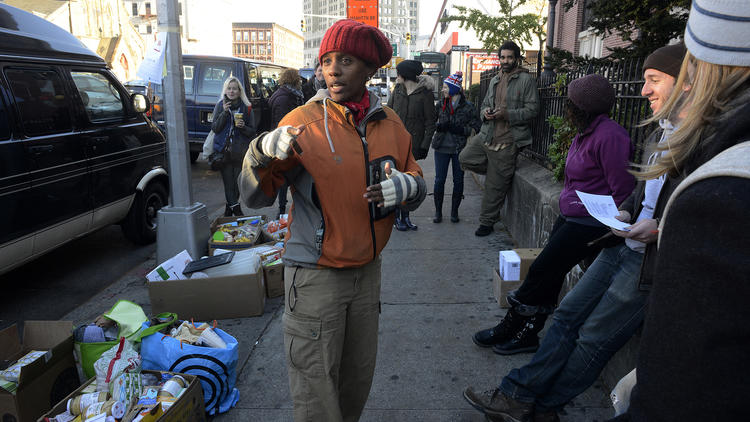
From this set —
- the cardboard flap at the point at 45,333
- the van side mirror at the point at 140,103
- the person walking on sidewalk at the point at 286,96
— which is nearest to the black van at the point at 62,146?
the van side mirror at the point at 140,103

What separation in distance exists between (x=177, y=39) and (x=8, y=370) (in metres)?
3.18

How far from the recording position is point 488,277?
4906 millimetres

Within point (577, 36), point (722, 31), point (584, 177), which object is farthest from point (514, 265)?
point (577, 36)

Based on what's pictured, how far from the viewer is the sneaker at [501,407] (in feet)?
8.58

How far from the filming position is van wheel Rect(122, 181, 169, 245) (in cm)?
582

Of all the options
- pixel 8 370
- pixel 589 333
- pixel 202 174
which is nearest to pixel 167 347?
pixel 8 370

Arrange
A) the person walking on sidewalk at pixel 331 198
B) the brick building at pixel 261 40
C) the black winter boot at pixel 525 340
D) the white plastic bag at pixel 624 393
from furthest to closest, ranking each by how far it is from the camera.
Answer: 1. the brick building at pixel 261 40
2. the black winter boot at pixel 525 340
3. the person walking on sidewalk at pixel 331 198
4. the white plastic bag at pixel 624 393

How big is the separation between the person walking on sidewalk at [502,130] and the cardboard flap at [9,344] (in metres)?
4.67

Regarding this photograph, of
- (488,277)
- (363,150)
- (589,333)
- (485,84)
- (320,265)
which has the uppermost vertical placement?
(485,84)

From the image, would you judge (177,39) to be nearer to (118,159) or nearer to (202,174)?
(118,159)

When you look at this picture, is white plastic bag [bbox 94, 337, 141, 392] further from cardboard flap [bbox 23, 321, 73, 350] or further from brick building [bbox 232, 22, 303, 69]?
brick building [bbox 232, 22, 303, 69]

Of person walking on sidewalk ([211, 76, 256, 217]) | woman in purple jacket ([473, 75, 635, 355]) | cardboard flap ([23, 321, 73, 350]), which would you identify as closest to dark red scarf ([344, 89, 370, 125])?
woman in purple jacket ([473, 75, 635, 355])

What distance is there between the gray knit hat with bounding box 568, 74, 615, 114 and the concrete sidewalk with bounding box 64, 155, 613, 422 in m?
1.66

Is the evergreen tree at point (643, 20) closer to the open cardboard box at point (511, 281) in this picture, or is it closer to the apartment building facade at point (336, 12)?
the open cardboard box at point (511, 281)
